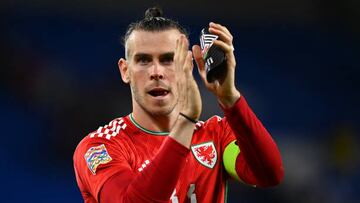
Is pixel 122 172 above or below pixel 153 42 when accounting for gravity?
below

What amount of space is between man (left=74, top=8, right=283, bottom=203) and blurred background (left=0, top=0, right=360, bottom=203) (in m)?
2.30

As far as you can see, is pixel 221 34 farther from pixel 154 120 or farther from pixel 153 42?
pixel 154 120

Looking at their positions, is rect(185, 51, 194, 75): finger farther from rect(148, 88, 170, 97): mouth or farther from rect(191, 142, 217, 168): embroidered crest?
rect(191, 142, 217, 168): embroidered crest

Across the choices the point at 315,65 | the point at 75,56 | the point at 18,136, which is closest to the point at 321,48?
the point at 315,65

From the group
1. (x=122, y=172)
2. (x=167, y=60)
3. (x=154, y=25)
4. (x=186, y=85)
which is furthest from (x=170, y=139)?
(x=154, y=25)

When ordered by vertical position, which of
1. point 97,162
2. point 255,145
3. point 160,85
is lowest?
point 97,162

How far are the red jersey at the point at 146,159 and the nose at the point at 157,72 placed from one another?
0.29 m

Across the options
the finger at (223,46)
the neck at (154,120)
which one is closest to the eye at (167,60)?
the neck at (154,120)

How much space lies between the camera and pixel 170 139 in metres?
2.01

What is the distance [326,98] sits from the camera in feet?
18.7

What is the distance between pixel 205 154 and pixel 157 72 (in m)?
0.43

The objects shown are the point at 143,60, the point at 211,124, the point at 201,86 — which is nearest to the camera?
the point at 143,60

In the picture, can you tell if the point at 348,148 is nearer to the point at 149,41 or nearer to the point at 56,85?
the point at 56,85

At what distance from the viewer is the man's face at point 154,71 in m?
2.61
